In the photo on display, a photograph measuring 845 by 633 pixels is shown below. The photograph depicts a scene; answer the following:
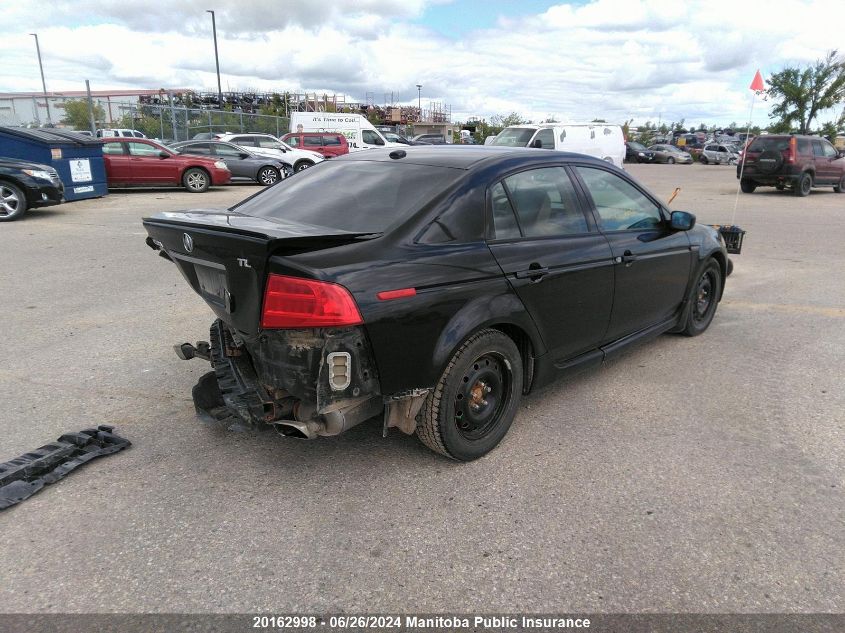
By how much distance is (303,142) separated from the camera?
23.8 meters

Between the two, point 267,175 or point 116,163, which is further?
point 267,175

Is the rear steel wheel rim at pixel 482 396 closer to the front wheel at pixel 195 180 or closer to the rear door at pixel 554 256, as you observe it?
the rear door at pixel 554 256

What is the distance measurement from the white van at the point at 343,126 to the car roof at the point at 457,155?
22.4 meters

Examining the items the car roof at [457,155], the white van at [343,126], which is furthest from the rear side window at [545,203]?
the white van at [343,126]

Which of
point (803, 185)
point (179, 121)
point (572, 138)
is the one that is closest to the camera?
point (803, 185)

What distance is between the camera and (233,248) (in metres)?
2.77

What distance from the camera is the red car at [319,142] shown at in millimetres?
23688

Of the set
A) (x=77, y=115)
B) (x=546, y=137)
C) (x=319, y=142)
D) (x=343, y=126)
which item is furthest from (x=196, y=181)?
(x=77, y=115)

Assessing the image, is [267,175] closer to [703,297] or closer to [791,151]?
[791,151]

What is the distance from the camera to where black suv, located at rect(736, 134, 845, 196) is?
56.5ft

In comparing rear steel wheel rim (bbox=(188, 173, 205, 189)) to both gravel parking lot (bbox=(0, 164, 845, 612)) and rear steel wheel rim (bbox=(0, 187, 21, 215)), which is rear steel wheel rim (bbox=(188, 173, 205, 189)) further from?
gravel parking lot (bbox=(0, 164, 845, 612))

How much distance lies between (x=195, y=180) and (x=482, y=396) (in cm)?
1577

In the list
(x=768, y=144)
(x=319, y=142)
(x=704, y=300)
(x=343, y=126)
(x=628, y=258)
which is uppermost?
(x=343, y=126)

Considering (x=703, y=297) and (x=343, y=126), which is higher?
(x=343, y=126)
